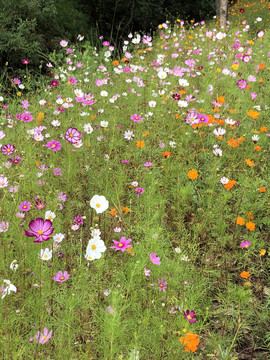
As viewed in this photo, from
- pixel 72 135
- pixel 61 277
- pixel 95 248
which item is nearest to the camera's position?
pixel 95 248

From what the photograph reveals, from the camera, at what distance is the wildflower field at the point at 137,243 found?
1.32 m

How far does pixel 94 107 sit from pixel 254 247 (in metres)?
2.17

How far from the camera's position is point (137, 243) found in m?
1.67

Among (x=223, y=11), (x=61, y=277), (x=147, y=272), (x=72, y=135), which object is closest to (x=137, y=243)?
(x=147, y=272)

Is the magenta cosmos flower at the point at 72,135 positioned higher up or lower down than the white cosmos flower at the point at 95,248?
higher up

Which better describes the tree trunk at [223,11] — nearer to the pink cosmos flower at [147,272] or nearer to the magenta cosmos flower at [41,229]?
the pink cosmos flower at [147,272]

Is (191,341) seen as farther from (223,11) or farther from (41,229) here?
(223,11)

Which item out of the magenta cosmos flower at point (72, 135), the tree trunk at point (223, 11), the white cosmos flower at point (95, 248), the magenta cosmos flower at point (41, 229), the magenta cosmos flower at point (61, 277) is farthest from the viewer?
the tree trunk at point (223, 11)

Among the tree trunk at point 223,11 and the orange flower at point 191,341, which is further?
the tree trunk at point 223,11

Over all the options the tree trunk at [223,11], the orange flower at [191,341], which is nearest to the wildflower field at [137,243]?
the orange flower at [191,341]

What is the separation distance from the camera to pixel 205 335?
57.6 inches

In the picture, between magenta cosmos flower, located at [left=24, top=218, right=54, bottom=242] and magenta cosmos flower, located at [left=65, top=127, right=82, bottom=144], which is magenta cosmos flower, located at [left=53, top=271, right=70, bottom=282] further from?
magenta cosmos flower, located at [left=65, top=127, right=82, bottom=144]

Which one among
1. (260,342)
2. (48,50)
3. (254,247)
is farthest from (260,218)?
(48,50)

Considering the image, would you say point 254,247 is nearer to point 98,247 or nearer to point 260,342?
point 260,342
